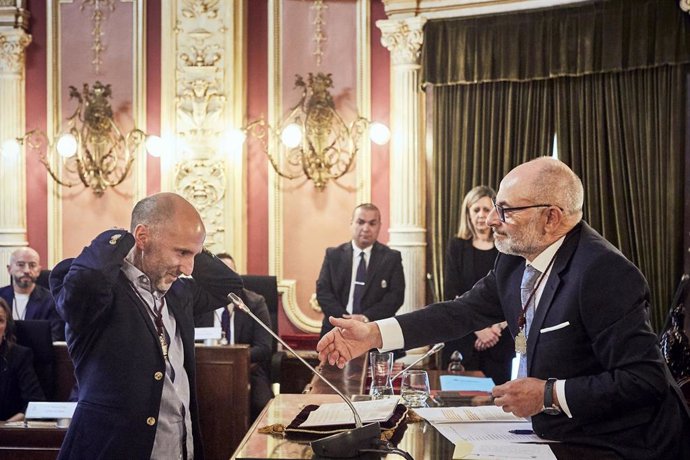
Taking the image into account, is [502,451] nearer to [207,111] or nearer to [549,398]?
[549,398]

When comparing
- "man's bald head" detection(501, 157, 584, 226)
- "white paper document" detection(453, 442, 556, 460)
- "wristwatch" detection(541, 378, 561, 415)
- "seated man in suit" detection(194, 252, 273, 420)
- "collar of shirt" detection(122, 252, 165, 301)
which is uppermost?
"man's bald head" detection(501, 157, 584, 226)

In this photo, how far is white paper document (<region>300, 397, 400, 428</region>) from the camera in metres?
2.05

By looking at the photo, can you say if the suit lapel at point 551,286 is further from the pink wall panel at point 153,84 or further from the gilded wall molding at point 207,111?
the pink wall panel at point 153,84

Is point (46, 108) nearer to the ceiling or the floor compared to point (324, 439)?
nearer to the ceiling

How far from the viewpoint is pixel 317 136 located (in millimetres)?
6879

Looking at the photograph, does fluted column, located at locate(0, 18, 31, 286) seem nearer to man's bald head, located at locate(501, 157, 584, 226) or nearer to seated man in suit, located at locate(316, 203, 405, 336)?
seated man in suit, located at locate(316, 203, 405, 336)

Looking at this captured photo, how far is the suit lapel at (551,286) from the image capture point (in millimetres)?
2127

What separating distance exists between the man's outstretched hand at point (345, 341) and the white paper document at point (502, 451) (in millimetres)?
523

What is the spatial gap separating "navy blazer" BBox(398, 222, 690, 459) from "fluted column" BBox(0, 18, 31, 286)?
6036 mm

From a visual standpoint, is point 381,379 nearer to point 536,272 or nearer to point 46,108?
point 536,272

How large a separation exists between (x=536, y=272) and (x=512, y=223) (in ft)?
0.54

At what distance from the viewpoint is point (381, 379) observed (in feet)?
9.21

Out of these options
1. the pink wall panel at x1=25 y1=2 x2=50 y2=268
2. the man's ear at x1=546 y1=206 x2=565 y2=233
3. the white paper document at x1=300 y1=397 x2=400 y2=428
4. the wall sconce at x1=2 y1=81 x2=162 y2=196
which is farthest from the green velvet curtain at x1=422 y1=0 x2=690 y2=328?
the white paper document at x1=300 y1=397 x2=400 y2=428

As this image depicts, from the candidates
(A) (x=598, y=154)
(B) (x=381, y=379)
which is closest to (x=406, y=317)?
(B) (x=381, y=379)
